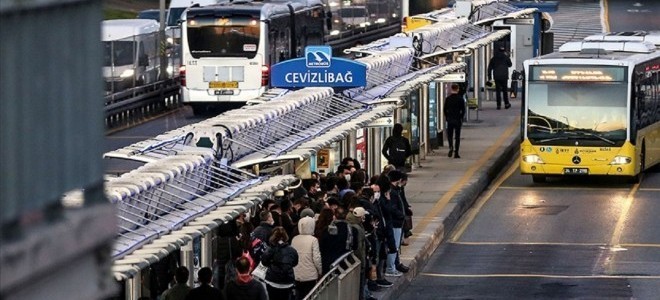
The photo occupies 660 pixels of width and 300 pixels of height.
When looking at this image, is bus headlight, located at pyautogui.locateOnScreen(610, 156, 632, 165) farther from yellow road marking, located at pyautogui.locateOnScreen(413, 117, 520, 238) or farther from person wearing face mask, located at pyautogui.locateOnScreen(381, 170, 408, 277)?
person wearing face mask, located at pyautogui.locateOnScreen(381, 170, 408, 277)

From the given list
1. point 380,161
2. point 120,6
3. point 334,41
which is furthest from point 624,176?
point 120,6

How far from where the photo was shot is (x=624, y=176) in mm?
33688

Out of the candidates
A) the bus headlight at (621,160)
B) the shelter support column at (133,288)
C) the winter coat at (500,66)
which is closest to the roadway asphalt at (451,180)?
the winter coat at (500,66)

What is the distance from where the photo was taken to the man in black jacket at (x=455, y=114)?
3506cm

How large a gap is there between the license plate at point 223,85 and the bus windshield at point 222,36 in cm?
81

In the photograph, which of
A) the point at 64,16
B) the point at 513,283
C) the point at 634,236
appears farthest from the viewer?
the point at 634,236

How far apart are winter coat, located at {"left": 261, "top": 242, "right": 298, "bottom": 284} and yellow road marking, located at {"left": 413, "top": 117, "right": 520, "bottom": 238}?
982 centimetres

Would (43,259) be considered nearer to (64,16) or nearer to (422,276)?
(64,16)

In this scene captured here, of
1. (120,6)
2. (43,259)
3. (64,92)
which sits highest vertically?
(64,92)

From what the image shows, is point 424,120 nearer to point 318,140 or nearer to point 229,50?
point 229,50

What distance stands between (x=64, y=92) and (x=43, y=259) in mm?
468

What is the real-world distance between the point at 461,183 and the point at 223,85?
1294 centimetres

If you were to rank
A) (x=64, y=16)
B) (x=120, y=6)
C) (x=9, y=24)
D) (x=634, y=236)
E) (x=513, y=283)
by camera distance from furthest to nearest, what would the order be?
(x=120, y=6) < (x=634, y=236) < (x=513, y=283) < (x=64, y=16) < (x=9, y=24)

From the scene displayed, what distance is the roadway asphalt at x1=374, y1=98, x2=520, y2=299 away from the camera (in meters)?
24.0
